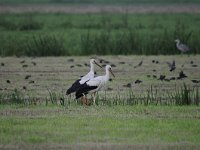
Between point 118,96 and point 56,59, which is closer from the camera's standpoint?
point 118,96

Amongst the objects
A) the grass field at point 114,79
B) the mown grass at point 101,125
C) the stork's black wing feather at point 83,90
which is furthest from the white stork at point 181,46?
the mown grass at point 101,125

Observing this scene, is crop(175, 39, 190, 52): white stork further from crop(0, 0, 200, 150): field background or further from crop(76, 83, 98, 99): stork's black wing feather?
crop(76, 83, 98, 99): stork's black wing feather

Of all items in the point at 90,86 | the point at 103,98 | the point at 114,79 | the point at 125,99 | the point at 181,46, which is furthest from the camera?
the point at 181,46

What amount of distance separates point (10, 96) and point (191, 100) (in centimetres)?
403

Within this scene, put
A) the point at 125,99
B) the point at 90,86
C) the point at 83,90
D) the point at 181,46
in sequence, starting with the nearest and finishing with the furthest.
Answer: the point at 83,90, the point at 90,86, the point at 125,99, the point at 181,46

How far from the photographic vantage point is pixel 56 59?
26.5 meters

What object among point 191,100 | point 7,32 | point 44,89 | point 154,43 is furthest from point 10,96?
point 7,32

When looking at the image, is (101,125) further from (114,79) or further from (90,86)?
(114,79)

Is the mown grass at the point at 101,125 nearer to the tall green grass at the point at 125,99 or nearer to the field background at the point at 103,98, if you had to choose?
the field background at the point at 103,98

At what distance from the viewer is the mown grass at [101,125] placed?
12320 mm

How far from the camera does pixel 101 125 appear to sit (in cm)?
1355

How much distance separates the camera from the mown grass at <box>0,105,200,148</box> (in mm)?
12320

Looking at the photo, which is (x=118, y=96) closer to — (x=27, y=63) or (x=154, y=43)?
(x=27, y=63)

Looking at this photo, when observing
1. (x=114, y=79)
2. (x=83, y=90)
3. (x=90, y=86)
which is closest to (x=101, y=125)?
(x=83, y=90)
